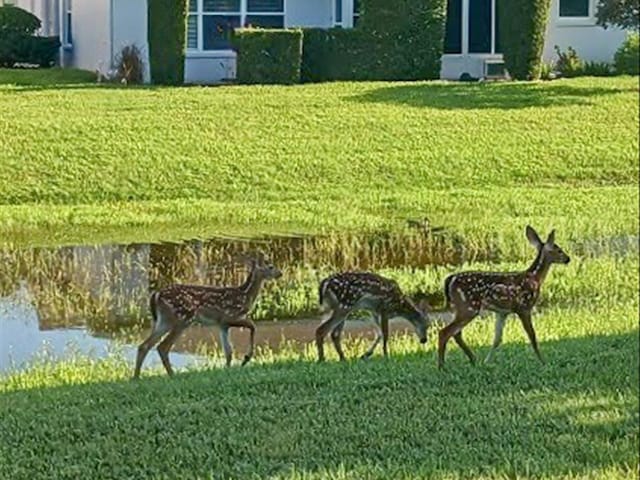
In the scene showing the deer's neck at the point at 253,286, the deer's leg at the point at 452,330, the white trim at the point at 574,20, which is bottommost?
the deer's leg at the point at 452,330

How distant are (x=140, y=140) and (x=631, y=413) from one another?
4.54 metres

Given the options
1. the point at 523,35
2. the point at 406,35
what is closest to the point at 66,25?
the point at 406,35

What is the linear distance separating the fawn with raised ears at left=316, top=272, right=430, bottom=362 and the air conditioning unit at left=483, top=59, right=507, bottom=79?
7.41 meters

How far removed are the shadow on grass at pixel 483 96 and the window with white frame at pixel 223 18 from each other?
12.5 ft

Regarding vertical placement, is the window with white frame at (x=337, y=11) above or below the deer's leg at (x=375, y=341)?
above

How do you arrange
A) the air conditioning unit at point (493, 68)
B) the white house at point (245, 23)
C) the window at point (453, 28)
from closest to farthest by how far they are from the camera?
the white house at point (245, 23) → the air conditioning unit at point (493, 68) → the window at point (453, 28)

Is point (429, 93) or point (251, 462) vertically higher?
point (429, 93)

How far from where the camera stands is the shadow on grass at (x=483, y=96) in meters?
8.77

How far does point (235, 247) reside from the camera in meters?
6.57

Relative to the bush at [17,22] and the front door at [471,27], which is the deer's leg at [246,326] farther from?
the front door at [471,27]

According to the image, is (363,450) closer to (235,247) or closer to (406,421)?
(406,421)

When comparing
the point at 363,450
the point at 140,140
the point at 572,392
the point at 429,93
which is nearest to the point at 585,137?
the point at 429,93

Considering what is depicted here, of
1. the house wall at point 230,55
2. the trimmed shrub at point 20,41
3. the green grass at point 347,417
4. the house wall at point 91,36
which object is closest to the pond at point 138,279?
the green grass at point 347,417

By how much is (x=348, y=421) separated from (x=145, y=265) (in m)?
2.63
